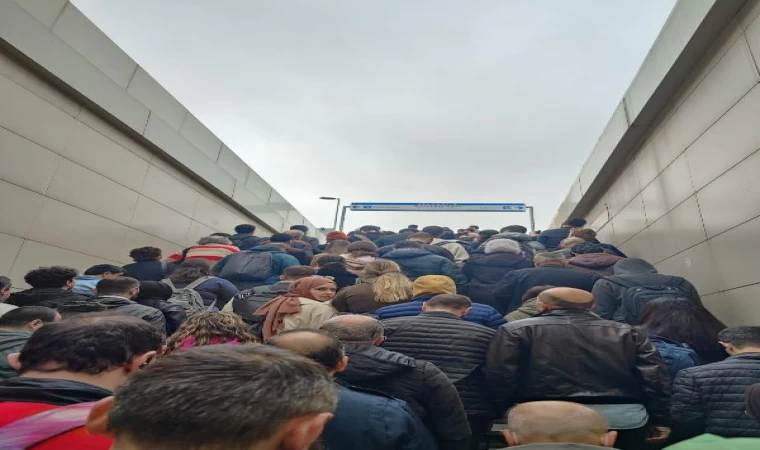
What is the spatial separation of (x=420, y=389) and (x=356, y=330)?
45 centimetres

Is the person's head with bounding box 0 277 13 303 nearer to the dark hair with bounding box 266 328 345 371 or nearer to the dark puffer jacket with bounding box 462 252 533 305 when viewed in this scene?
the dark hair with bounding box 266 328 345 371

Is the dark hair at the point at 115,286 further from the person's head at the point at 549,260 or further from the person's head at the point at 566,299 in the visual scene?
the person's head at the point at 549,260

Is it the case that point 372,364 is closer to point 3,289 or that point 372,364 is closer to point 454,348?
point 454,348

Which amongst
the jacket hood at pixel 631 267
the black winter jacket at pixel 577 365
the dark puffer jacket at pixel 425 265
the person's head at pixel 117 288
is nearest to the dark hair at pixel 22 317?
the person's head at pixel 117 288

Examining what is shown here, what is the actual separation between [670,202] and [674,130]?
3.34 feet

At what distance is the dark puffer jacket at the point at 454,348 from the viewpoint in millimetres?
2594

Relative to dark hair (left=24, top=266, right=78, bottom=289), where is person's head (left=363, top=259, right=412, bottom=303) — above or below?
above

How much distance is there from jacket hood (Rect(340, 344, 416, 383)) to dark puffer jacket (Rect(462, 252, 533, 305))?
3.35 meters

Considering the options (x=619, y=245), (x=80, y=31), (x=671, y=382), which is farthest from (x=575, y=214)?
(x=80, y=31)

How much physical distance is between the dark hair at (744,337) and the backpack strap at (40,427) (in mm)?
3354

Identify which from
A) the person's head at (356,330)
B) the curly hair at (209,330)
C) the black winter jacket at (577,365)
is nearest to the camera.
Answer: the curly hair at (209,330)

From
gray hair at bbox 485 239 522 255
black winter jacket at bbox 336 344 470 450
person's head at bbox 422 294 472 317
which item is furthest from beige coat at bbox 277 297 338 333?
gray hair at bbox 485 239 522 255

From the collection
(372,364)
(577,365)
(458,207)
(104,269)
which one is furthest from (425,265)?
(458,207)

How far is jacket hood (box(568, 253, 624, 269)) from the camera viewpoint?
5.39m
